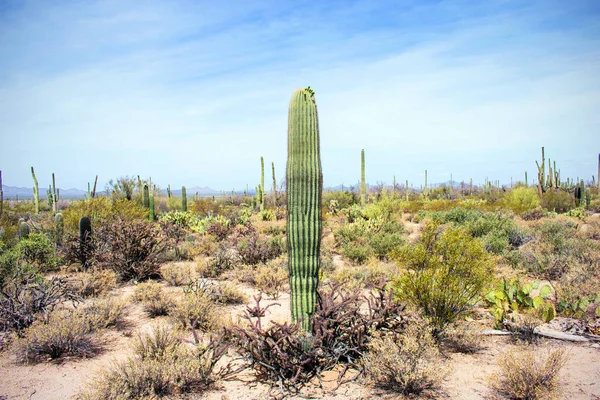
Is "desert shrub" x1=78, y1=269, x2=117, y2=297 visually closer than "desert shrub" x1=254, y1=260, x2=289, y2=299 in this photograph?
Yes

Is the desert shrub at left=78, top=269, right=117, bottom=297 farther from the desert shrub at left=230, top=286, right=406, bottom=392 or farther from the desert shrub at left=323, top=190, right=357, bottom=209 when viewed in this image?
the desert shrub at left=323, top=190, right=357, bottom=209

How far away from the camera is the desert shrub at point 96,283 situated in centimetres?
839

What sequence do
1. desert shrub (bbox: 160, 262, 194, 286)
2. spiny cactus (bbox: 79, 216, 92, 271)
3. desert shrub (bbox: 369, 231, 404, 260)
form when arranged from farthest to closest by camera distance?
1. desert shrub (bbox: 369, 231, 404, 260)
2. spiny cactus (bbox: 79, 216, 92, 271)
3. desert shrub (bbox: 160, 262, 194, 286)

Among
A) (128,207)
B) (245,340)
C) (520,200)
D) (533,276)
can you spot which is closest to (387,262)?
(533,276)

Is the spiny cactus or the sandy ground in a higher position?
the spiny cactus

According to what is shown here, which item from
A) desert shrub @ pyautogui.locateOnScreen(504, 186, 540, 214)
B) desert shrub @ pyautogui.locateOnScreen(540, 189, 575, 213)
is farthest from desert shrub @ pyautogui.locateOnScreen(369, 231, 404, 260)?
desert shrub @ pyautogui.locateOnScreen(540, 189, 575, 213)

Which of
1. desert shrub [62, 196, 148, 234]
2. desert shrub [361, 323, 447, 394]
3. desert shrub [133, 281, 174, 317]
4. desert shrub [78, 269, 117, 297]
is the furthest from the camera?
desert shrub [62, 196, 148, 234]

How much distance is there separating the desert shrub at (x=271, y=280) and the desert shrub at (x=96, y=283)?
10.1ft

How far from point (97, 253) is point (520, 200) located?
2380 centimetres

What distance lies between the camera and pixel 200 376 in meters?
4.94

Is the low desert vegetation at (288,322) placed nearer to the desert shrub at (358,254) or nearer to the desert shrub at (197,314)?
the desert shrub at (197,314)

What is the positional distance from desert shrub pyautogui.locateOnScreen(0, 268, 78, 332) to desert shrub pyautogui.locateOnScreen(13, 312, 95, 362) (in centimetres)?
40

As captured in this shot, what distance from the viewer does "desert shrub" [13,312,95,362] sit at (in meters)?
5.61

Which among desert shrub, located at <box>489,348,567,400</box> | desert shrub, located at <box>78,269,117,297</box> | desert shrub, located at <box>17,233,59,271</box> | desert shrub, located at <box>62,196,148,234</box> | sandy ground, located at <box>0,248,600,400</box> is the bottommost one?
sandy ground, located at <box>0,248,600,400</box>
